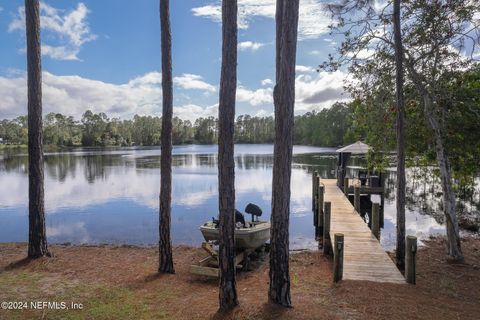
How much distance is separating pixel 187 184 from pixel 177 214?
33.4 ft

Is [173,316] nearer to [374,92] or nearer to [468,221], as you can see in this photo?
[374,92]

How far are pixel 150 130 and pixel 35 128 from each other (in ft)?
396

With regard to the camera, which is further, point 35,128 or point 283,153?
point 35,128

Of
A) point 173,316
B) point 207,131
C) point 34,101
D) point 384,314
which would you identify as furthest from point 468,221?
point 207,131

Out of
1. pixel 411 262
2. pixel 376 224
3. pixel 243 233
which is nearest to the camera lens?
pixel 411 262

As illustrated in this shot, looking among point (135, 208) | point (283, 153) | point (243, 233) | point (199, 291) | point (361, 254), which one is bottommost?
point (135, 208)

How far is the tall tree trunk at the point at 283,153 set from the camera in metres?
5.24

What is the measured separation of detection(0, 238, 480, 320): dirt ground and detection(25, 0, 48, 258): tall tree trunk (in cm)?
70

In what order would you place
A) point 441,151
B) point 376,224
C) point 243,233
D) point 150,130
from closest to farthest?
point 441,151 → point 243,233 → point 376,224 → point 150,130

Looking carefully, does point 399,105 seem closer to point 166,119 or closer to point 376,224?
point 376,224

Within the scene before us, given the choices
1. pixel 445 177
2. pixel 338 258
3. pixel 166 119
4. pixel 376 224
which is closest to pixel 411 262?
pixel 338 258

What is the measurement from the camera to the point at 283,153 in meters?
5.33

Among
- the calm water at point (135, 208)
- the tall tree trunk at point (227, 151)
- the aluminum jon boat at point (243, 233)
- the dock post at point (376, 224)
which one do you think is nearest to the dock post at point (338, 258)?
the tall tree trunk at point (227, 151)

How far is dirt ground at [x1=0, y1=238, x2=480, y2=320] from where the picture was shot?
529cm
